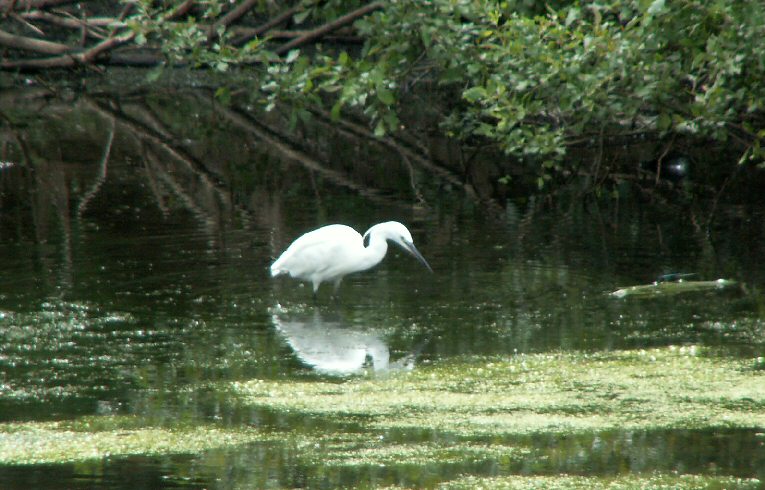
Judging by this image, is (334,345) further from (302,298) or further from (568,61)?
(568,61)

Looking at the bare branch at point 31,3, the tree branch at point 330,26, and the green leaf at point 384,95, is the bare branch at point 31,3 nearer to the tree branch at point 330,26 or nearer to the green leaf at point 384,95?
the tree branch at point 330,26

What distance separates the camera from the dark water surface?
18.0 feet

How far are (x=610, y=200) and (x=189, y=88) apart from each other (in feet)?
51.0

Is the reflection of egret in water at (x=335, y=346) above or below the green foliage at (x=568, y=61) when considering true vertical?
below

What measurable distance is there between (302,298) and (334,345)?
1.71 m

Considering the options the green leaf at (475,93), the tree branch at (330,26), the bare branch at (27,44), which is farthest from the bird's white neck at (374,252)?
the bare branch at (27,44)

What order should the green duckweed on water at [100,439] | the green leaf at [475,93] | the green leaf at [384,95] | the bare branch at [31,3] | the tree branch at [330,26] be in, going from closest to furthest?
the green duckweed on water at [100,439], the green leaf at [475,93], the green leaf at [384,95], the tree branch at [330,26], the bare branch at [31,3]

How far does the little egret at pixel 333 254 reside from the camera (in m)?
9.18

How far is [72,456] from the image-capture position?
5.43 meters

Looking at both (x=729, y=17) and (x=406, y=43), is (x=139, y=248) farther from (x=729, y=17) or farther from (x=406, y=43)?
(x=729, y=17)

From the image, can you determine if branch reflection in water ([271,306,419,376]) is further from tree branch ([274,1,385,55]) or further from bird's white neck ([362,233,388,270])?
tree branch ([274,1,385,55])

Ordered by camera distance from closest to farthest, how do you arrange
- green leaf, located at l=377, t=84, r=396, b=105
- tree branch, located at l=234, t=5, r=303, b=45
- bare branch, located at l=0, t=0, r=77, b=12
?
1. green leaf, located at l=377, t=84, r=396, b=105
2. tree branch, located at l=234, t=5, r=303, b=45
3. bare branch, located at l=0, t=0, r=77, b=12

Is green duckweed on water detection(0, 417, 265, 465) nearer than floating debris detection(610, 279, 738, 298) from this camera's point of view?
Yes

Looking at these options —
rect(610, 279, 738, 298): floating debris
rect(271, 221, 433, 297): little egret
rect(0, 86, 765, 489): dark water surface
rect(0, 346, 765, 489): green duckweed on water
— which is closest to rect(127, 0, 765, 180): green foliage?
rect(0, 86, 765, 489): dark water surface
